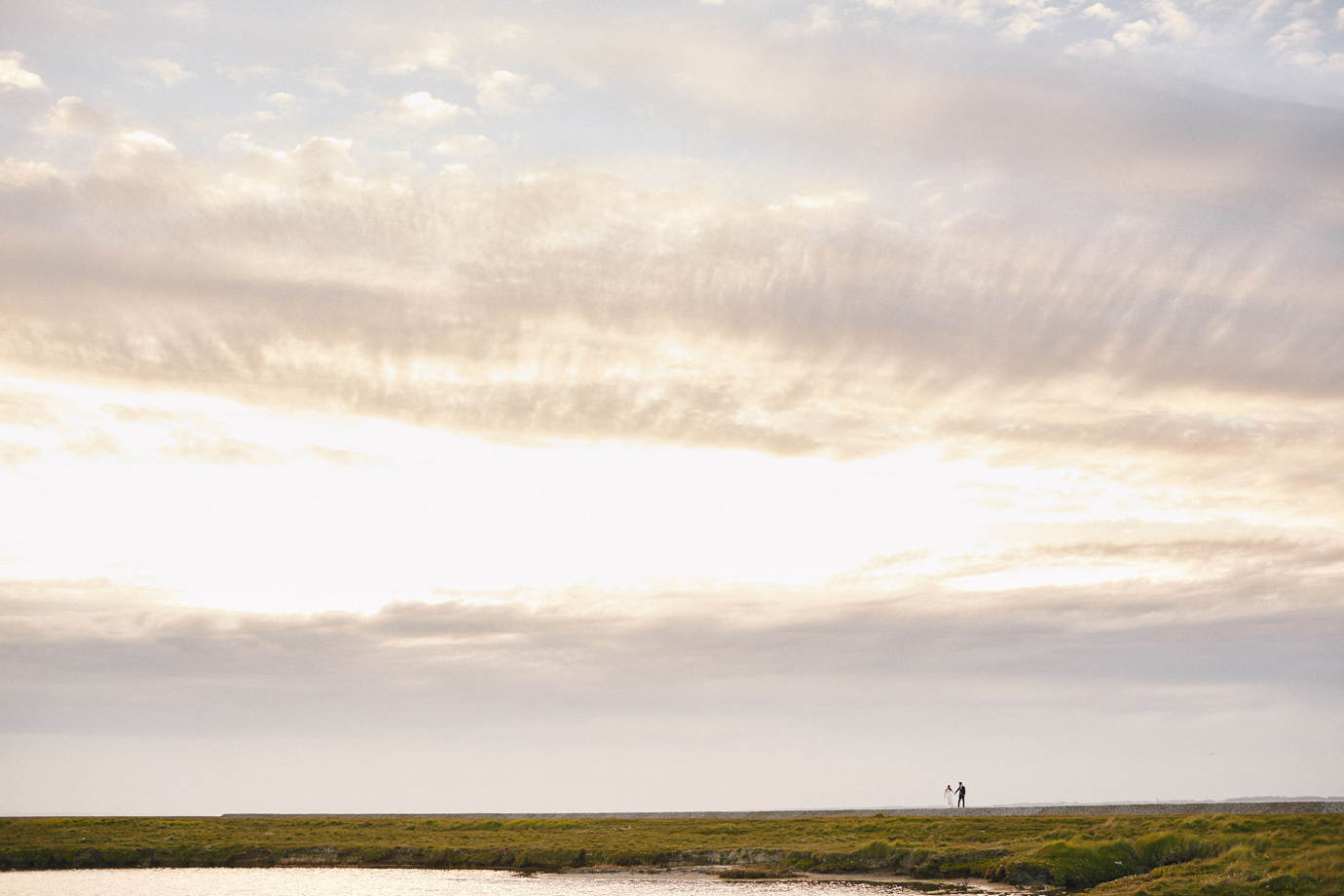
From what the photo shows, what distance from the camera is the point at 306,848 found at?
321ft

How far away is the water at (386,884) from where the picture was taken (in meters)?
65.1

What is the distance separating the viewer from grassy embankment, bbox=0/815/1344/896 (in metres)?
52.5

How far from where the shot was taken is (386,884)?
2970 inches

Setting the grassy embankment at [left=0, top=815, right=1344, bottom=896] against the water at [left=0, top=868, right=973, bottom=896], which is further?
the water at [left=0, top=868, right=973, bottom=896]

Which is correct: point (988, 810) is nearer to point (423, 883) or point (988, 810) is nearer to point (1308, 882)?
point (423, 883)

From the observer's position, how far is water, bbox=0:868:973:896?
2564 inches

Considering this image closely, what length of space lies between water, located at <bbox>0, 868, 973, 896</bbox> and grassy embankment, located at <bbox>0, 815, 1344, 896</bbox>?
5.66m

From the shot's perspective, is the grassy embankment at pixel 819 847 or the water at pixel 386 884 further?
the water at pixel 386 884

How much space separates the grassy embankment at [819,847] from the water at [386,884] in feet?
18.6

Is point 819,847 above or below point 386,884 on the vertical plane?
above

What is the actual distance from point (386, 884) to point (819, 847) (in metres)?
31.8

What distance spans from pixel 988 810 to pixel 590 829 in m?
42.1

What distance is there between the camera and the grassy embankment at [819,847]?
172 ft

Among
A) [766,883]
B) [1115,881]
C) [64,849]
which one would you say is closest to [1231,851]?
[1115,881]
